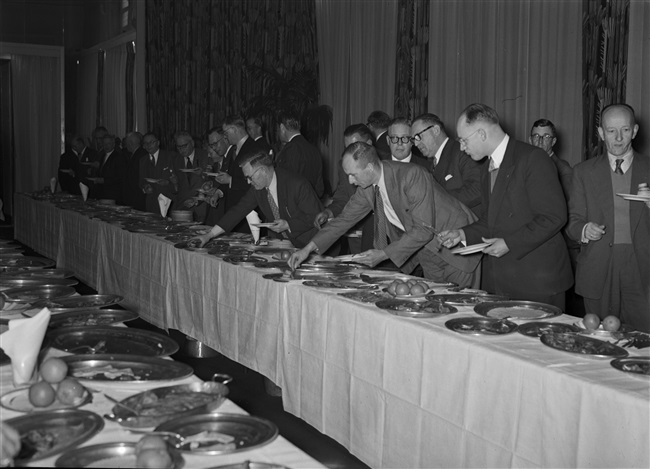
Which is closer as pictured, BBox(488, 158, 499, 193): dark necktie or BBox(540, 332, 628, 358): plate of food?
BBox(540, 332, 628, 358): plate of food

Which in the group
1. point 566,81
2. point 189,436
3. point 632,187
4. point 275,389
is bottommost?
point 275,389

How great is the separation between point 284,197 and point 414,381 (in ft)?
6.47

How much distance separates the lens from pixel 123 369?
1776 mm

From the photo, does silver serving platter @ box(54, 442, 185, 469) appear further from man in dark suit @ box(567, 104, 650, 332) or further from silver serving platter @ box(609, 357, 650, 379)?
man in dark suit @ box(567, 104, 650, 332)

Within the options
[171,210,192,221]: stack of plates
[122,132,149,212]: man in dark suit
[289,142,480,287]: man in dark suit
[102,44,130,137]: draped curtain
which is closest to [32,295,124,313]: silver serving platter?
[289,142,480,287]: man in dark suit

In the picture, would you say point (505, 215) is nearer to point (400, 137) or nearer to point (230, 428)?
point (400, 137)

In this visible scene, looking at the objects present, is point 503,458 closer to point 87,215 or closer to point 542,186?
point 542,186

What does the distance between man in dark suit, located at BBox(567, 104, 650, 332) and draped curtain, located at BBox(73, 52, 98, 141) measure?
1055cm

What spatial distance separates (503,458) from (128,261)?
132 inches

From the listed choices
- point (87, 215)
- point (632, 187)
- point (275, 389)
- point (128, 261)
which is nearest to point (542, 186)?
point (632, 187)

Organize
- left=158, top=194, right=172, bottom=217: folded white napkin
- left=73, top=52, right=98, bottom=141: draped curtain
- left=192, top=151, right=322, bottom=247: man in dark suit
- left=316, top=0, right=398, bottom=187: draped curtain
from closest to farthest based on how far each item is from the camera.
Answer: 1. left=192, top=151, right=322, bottom=247: man in dark suit
2. left=158, top=194, right=172, bottom=217: folded white napkin
3. left=316, top=0, right=398, bottom=187: draped curtain
4. left=73, top=52, right=98, bottom=141: draped curtain

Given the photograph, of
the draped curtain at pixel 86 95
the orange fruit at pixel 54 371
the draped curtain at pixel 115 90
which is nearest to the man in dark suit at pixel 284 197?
the orange fruit at pixel 54 371

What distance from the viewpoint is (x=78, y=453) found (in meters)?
1.25

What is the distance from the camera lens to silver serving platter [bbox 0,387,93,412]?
1.48m
